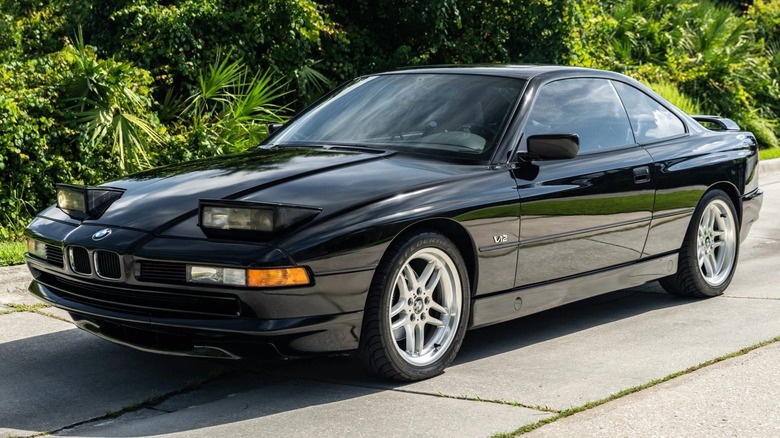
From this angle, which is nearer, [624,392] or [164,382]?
[624,392]

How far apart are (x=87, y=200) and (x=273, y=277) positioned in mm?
1202

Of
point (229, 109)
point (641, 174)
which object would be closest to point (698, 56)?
point (229, 109)

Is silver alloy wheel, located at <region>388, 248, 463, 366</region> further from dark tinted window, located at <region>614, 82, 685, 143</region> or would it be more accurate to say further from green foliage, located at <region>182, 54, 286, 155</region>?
green foliage, located at <region>182, 54, 286, 155</region>

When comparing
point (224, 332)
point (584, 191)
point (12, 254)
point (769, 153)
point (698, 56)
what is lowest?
point (769, 153)

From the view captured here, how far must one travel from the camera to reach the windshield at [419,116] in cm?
591

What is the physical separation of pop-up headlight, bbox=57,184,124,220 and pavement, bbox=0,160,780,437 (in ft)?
2.63

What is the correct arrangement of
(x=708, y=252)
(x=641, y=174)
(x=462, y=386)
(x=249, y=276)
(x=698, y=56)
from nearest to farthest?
1. (x=249, y=276)
2. (x=462, y=386)
3. (x=641, y=174)
4. (x=708, y=252)
5. (x=698, y=56)

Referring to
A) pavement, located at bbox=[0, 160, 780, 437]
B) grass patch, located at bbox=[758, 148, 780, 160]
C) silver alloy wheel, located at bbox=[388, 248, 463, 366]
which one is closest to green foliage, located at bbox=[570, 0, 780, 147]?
grass patch, located at bbox=[758, 148, 780, 160]

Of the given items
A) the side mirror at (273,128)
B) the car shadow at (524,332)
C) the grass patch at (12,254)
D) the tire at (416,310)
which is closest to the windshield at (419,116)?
the side mirror at (273,128)

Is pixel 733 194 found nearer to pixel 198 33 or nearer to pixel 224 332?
pixel 224 332

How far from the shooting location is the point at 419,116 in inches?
240

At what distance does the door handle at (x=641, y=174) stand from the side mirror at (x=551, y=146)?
795 mm

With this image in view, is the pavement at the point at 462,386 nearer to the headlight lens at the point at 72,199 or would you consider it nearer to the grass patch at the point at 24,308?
the grass patch at the point at 24,308

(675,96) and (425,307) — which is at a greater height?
(425,307)
